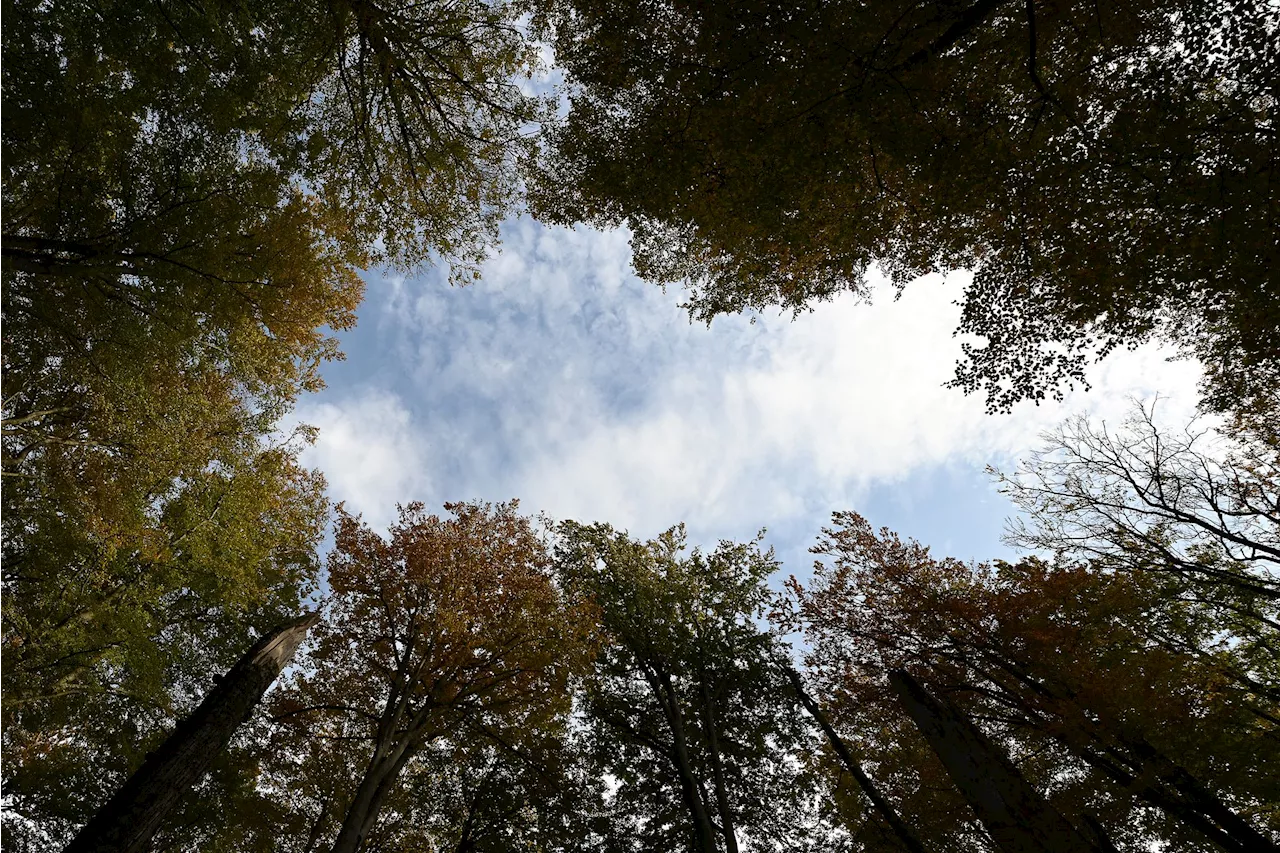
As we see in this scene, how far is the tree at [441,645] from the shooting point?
877cm

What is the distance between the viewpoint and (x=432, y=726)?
8.77 metres

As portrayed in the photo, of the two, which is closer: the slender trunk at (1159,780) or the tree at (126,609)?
the slender trunk at (1159,780)

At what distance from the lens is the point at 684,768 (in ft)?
32.1

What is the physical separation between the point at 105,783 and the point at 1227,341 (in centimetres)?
2201

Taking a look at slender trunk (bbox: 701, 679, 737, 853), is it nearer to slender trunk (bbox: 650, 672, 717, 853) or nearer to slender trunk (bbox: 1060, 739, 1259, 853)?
slender trunk (bbox: 650, 672, 717, 853)

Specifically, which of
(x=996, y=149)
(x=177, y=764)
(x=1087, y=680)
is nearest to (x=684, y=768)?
(x=1087, y=680)

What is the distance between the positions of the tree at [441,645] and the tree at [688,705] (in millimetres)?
2044

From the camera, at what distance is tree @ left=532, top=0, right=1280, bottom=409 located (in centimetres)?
430

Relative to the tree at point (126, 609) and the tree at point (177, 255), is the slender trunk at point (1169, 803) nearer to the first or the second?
the tree at point (177, 255)

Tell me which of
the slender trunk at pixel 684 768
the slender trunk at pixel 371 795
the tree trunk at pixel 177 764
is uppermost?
the slender trunk at pixel 684 768

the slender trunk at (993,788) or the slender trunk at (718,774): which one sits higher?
the slender trunk at (718,774)

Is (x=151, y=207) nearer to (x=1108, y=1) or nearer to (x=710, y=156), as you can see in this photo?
(x=710, y=156)

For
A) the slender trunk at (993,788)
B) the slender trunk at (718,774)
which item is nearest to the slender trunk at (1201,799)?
the slender trunk at (993,788)

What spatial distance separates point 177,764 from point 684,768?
8.39m
